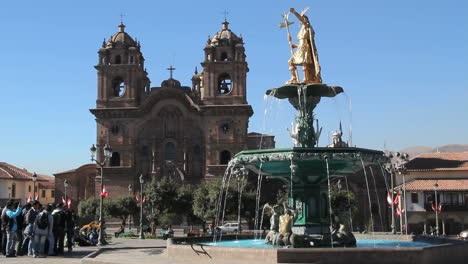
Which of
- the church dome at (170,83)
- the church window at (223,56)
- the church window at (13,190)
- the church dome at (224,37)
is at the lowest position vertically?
the church window at (13,190)

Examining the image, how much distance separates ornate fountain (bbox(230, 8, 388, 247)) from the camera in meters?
15.5

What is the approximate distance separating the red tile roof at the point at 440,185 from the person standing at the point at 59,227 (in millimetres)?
37415

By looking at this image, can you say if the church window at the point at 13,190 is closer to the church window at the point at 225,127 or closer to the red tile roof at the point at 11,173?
the red tile roof at the point at 11,173

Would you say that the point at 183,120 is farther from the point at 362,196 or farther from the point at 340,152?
the point at 340,152

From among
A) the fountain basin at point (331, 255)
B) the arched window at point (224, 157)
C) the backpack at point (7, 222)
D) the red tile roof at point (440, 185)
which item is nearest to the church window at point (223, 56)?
the arched window at point (224, 157)

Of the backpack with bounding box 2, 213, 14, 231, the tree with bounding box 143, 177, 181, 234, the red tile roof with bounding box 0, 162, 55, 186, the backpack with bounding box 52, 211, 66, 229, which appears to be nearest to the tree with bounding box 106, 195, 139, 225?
the tree with bounding box 143, 177, 181, 234

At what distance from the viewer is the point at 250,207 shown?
46375 millimetres

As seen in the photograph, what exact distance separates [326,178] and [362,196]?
4598 centimetres

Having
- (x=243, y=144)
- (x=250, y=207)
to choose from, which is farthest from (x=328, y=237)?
(x=243, y=144)

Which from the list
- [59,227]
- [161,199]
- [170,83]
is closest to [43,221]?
[59,227]

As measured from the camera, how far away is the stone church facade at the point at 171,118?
58562 mm

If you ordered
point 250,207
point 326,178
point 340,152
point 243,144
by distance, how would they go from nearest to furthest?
point 340,152, point 326,178, point 250,207, point 243,144

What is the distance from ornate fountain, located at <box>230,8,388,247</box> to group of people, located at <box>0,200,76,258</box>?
524 centimetres

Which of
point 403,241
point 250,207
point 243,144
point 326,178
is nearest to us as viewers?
point 326,178
